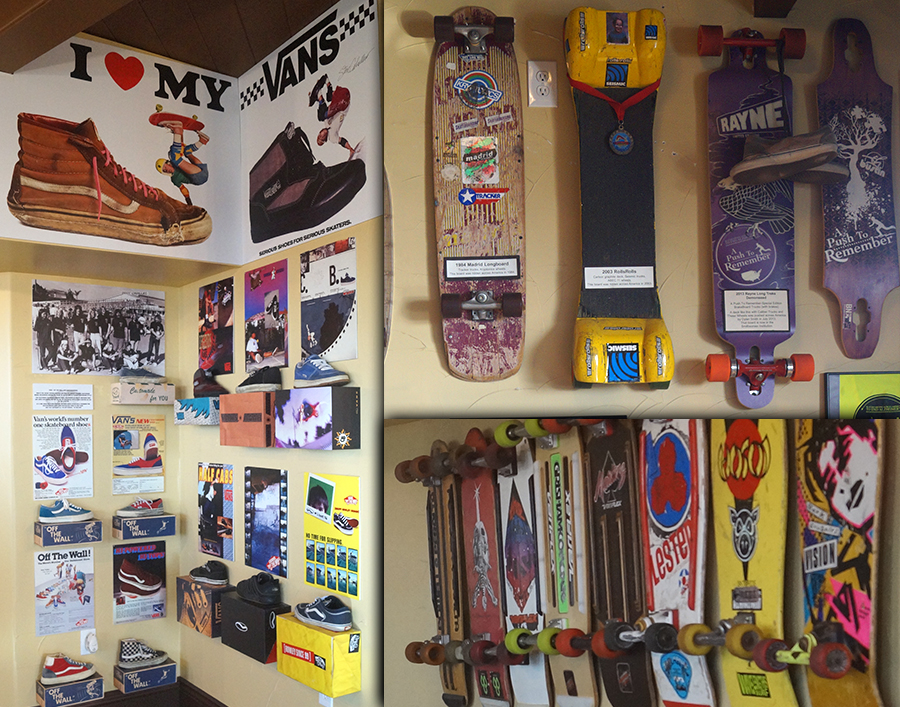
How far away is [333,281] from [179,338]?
147 centimetres

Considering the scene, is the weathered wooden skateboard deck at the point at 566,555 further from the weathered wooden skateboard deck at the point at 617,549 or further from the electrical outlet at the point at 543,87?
the electrical outlet at the point at 543,87

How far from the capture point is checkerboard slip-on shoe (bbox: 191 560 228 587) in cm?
306

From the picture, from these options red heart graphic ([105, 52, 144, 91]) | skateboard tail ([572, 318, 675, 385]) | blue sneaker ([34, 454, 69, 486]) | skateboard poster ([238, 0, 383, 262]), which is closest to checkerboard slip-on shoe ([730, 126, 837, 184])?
skateboard tail ([572, 318, 675, 385])

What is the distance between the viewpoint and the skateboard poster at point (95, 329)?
3230 millimetres

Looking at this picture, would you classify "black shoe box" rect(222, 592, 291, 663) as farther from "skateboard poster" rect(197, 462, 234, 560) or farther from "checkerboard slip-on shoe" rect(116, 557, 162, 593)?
"checkerboard slip-on shoe" rect(116, 557, 162, 593)

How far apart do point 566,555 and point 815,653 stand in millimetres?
620

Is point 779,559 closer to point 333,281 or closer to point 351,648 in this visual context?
point 351,648

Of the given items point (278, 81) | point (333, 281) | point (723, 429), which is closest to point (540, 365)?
point (723, 429)

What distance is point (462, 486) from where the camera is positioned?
2.08 m

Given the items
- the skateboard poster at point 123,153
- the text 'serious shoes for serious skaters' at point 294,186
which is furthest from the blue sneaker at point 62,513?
the text 'serious shoes for serious skaters' at point 294,186

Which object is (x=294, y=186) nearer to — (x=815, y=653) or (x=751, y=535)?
(x=751, y=535)

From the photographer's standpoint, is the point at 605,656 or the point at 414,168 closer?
the point at 605,656

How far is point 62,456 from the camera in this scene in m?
3.24

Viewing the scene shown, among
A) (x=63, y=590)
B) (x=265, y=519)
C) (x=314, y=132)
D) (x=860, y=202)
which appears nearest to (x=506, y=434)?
(x=860, y=202)
